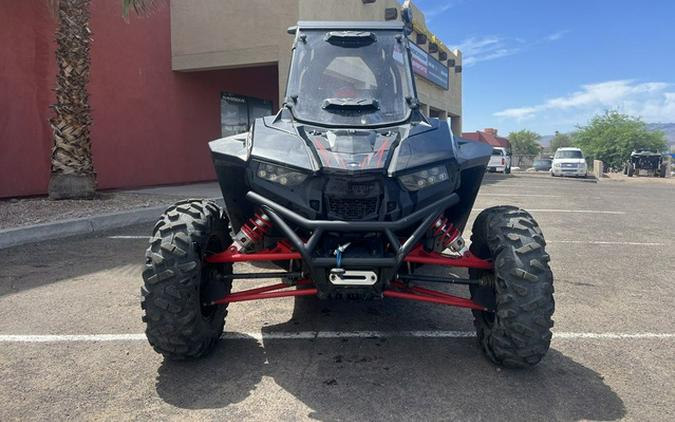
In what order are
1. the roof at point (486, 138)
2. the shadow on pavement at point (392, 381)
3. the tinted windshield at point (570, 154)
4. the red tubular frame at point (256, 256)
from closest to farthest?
the shadow on pavement at point (392, 381) < the red tubular frame at point (256, 256) < the tinted windshield at point (570, 154) < the roof at point (486, 138)

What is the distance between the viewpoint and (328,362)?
3359 mm

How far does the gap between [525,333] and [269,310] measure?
2.32m

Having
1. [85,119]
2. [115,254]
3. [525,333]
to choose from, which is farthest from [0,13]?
[525,333]

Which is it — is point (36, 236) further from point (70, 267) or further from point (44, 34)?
point (44, 34)

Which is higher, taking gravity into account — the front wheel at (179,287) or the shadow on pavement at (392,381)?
the front wheel at (179,287)

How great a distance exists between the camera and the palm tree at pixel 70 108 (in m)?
9.73

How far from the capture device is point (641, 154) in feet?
127

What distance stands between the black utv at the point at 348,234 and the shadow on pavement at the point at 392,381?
0.17 meters

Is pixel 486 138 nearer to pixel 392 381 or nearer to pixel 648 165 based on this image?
pixel 648 165

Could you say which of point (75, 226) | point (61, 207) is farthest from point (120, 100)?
point (75, 226)

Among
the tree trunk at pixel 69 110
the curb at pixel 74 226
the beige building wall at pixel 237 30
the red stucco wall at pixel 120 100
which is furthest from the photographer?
the beige building wall at pixel 237 30

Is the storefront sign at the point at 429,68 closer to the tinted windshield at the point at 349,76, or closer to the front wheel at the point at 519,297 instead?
the tinted windshield at the point at 349,76

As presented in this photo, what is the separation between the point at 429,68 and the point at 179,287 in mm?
23318

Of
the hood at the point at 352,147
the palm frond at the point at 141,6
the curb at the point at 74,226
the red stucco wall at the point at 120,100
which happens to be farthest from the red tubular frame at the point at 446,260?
the red stucco wall at the point at 120,100
